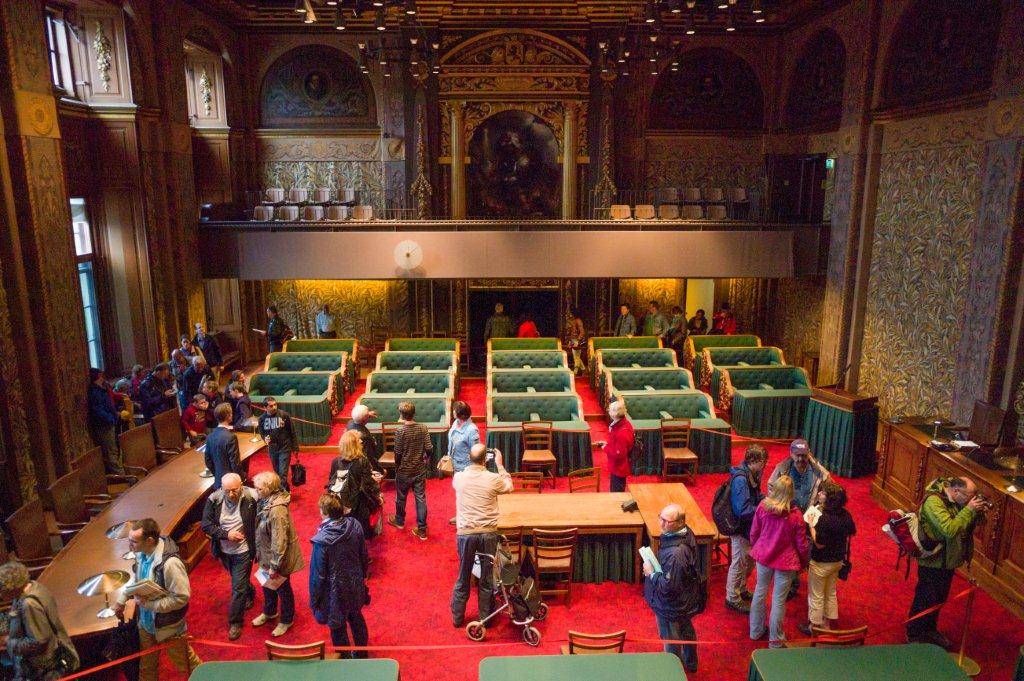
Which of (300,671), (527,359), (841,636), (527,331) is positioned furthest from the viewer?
(527,331)

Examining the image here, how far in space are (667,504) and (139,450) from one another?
6.11m

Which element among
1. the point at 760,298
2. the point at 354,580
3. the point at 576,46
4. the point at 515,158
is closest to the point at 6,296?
the point at 354,580

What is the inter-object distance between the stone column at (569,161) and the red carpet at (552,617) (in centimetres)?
981

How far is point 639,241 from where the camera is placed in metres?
12.9

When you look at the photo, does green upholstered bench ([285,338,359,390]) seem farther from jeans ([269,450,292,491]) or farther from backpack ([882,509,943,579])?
backpack ([882,509,943,579])

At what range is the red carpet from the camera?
5324mm

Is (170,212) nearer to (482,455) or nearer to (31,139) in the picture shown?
(31,139)

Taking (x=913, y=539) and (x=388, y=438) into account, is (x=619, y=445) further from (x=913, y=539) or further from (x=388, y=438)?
(x=388, y=438)

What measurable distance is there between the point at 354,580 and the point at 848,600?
4556 mm

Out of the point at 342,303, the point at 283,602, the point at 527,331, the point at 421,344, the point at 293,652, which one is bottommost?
the point at 283,602

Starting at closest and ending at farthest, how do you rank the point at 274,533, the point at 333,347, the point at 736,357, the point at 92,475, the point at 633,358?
the point at 274,533, the point at 92,475, the point at 633,358, the point at 736,357, the point at 333,347

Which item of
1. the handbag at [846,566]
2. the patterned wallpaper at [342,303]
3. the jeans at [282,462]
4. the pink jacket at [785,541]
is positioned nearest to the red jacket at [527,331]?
the patterned wallpaper at [342,303]

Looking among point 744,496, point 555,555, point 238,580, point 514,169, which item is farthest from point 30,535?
point 514,169

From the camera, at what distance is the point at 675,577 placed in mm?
4484
